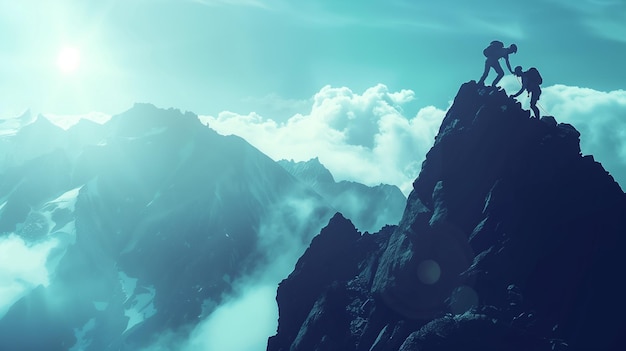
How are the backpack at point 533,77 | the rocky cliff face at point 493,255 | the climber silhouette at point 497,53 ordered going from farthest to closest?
the climber silhouette at point 497,53
the backpack at point 533,77
the rocky cliff face at point 493,255

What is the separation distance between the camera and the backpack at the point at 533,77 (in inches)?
3068

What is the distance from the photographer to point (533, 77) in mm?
78312

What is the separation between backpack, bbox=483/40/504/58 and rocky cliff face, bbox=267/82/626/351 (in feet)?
22.5

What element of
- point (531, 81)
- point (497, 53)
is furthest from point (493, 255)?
point (497, 53)

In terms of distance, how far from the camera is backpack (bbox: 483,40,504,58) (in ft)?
266

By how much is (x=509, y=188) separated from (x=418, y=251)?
616 inches

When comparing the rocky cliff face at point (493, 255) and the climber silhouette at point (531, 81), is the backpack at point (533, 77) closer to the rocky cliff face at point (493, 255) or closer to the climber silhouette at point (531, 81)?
the climber silhouette at point (531, 81)

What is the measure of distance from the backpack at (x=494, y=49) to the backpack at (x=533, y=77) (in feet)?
18.6

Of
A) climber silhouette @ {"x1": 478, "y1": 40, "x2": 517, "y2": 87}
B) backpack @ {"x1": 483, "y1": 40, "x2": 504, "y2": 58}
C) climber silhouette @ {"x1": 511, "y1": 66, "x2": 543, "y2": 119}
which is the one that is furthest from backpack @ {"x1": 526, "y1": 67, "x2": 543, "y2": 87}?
backpack @ {"x1": 483, "y1": 40, "x2": 504, "y2": 58}

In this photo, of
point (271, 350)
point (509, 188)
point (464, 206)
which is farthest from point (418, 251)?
point (271, 350)

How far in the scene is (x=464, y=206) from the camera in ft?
263

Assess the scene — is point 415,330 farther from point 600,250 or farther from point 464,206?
point 600,250

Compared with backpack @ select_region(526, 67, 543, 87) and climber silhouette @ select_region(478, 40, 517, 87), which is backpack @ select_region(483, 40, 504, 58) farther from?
backpack @ select_region(526, 67, 543, 87)

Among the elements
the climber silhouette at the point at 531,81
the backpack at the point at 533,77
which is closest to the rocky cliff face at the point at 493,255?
the climber silhouette at the point at 531,81
